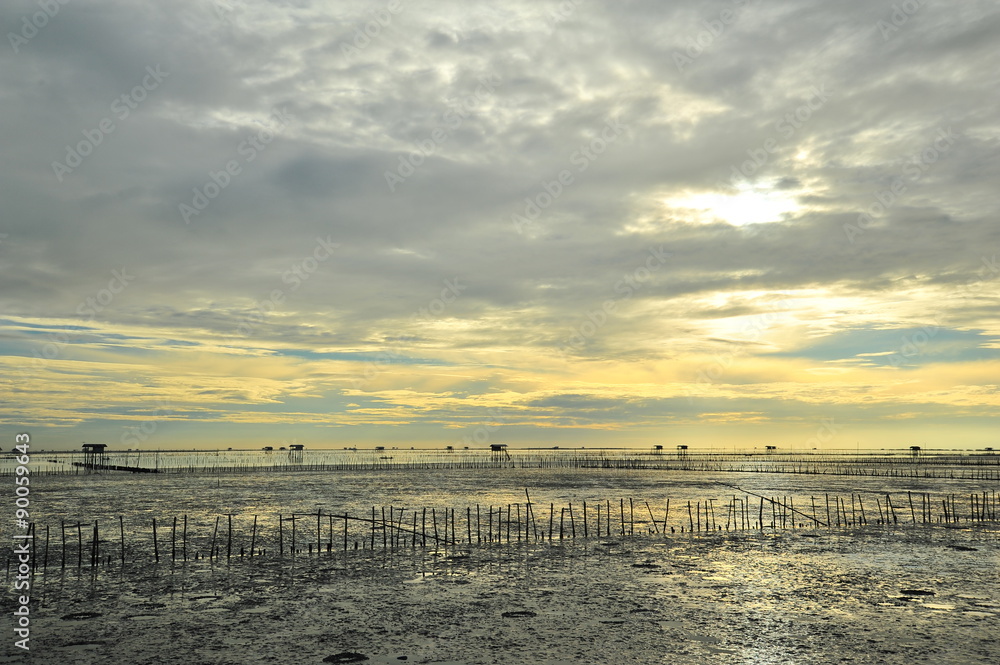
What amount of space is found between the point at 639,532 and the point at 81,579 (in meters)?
24.0

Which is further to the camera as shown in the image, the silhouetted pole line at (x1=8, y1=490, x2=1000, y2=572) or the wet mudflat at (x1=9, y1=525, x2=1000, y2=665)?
the silhouetted pole line at (x1=8, y1=490, x2=1000, y2=572)

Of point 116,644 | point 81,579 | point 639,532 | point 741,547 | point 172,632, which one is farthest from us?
point 639,532

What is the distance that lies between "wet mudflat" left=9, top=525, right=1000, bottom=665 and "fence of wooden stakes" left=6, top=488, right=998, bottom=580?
229 cm

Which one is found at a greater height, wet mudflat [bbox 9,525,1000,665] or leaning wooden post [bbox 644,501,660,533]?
wet mudflat [bbox 9,525,1000,665]

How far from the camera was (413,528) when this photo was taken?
1409 inches

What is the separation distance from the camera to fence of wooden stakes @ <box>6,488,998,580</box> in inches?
1118

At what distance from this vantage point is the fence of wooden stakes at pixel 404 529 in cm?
2839

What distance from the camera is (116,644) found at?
1616 centimetres

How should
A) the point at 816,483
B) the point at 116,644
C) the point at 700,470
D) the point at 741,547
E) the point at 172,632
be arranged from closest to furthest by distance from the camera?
the point at 116,644 < the point at 172,632 < the point at 741,547 < the point at 816,483 < the point at 700,470

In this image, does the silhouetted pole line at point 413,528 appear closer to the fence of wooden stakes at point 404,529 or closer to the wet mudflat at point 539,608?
the fence of wooden stakes at point 404,529

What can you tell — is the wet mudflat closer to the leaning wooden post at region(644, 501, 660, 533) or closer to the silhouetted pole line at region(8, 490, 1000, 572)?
the silhouetted pole line at region(8, 490, 1000, 572)

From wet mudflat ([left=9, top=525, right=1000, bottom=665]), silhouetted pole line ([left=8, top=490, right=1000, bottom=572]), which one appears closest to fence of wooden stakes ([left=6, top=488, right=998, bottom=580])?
silhouetted pole line ([left=8, top=490, right=1000, bottom=572])

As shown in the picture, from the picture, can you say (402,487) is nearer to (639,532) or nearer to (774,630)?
(639,532)

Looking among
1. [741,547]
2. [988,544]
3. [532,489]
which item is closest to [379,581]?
[741,547]
